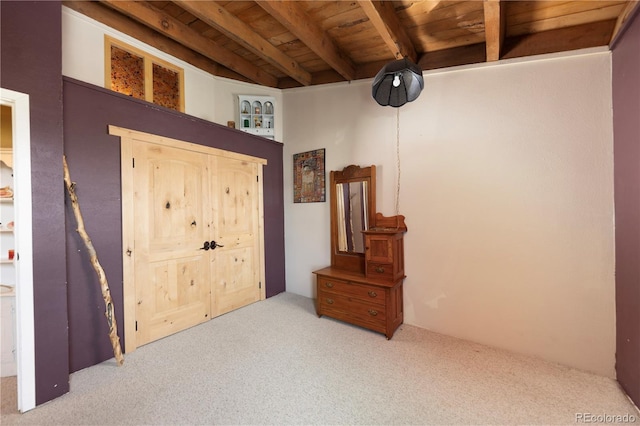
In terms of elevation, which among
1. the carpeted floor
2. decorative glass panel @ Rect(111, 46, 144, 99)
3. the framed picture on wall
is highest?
decorative glass panel @ Rect(111, 46, 144, 99)

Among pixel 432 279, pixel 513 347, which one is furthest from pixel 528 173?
pixel 513 347

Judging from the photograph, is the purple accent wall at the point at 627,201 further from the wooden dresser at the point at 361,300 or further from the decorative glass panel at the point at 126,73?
the decorative glass panel at the point at 126,73

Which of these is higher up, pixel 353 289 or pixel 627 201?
pixel 627 201

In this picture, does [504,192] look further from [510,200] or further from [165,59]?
[165,59]

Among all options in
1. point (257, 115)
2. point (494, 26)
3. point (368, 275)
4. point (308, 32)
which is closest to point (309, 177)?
point (257, 115)

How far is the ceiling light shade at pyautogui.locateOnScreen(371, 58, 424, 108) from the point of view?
2.22 m

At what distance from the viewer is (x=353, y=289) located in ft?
9.16

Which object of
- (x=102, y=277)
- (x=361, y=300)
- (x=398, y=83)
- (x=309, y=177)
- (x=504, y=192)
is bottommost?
(x=361, y=300)

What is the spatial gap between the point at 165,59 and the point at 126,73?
473 millimetres

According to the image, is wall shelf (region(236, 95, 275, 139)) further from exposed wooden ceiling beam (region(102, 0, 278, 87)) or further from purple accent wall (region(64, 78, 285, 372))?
purple accent wall (region(64, 78, 285, 372))

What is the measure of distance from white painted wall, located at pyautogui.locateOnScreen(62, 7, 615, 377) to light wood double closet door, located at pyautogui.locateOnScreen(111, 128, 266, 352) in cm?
114

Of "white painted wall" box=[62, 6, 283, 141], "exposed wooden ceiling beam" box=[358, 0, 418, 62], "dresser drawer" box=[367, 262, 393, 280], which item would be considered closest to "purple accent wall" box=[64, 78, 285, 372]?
"white painted wall" box=[62, 6, 283, 141]

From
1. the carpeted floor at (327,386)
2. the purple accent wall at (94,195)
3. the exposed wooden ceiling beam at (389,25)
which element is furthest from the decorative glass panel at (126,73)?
the carpeted floor at (327,386)

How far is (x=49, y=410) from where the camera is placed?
1688 mm
